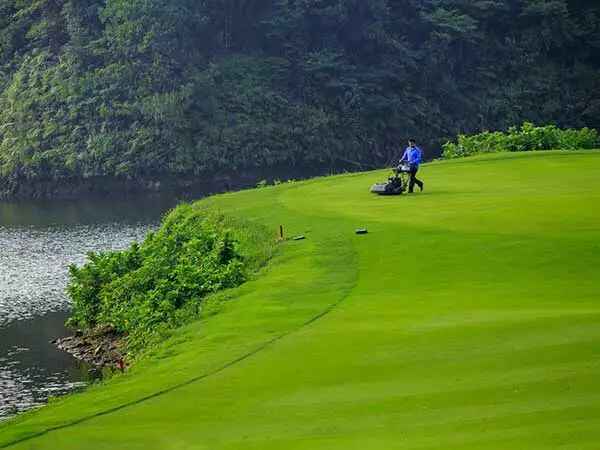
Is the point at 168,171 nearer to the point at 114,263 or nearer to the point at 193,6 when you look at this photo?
the point at 193,6

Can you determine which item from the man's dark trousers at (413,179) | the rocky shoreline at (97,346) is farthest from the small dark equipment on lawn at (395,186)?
the rocky shoreline at (97,346)

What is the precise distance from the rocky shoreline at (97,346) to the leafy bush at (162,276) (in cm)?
34

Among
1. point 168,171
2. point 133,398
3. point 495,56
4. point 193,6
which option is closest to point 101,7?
point 193,6

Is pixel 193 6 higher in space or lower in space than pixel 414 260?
higher

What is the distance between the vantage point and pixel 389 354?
17750mm

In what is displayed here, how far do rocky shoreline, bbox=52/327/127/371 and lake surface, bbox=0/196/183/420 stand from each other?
1.15 ft

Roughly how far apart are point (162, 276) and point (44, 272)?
13284 millimetres

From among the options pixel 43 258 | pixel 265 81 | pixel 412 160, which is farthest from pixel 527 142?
pixel 265 81

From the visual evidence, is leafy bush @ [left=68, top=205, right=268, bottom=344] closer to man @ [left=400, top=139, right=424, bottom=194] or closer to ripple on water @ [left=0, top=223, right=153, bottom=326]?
ripple on water @ [left=0, top=223, right=153, bottom=326]

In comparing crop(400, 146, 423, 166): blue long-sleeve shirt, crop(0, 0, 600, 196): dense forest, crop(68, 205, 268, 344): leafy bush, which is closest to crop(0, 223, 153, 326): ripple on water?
crop(68, 205, 268, 344): leafy bush

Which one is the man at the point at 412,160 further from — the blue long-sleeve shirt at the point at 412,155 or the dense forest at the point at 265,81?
the dense forest at the point at 265,81

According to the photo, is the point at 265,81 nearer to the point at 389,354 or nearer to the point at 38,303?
the point at 38,303

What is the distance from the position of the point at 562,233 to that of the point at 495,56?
244 ft

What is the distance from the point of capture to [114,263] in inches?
1458
